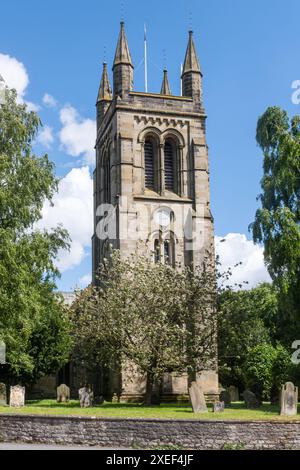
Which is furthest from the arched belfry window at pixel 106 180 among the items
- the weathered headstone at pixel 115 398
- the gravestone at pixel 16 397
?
the gravestone at pixel 16 397

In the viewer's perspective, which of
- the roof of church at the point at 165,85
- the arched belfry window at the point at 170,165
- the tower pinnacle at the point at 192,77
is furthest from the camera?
the roof of church at the point at 165,85

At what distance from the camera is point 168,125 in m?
44.4

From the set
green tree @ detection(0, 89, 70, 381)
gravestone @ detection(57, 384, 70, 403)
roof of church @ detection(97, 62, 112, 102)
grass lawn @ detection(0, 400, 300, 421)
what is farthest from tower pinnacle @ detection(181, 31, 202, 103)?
grass lawn @ detection(0, 400, 300, 421)

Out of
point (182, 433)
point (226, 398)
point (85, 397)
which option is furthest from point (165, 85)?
point (182, 433)

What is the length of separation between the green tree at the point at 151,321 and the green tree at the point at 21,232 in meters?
3.16

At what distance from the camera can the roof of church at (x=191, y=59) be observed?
4584cm

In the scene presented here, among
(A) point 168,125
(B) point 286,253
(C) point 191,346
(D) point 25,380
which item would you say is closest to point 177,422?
(B) point 286,253

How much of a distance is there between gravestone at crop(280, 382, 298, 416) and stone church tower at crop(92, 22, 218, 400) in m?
15.7

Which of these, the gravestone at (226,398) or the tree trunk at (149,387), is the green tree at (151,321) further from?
the gravestone at (226,398)

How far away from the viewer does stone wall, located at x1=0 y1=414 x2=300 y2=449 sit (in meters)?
19.6

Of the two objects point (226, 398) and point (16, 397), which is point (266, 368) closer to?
point (226, 398)

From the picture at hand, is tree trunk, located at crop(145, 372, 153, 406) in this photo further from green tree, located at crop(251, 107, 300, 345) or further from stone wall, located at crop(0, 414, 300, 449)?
stone wall, located at crop(0, 414, 300, 449)

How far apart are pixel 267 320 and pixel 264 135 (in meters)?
24.7
